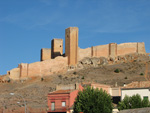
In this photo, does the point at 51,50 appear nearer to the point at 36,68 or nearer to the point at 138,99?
the point at 36,68

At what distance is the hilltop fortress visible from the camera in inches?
2862

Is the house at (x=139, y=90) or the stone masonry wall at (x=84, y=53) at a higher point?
the stone masonry wall at (x=84, y=53)

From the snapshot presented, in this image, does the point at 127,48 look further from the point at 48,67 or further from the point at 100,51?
the point at 48,67

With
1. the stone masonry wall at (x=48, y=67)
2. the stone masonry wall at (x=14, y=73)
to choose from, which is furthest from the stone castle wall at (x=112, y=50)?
the stone masonry wall at (x=14, y=73)

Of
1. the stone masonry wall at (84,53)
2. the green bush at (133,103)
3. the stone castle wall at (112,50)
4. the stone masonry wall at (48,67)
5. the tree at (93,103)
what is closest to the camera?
the green bush at (133,103)

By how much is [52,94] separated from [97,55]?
123 feet

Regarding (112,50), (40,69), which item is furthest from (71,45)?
(112,50)

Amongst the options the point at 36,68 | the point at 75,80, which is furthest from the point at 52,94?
the point at 36,68

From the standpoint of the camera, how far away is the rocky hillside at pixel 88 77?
202 feet

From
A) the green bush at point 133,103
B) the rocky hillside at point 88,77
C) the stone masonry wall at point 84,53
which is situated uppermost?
the stone masonry wall at point 84,53

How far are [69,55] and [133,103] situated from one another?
40925 mm

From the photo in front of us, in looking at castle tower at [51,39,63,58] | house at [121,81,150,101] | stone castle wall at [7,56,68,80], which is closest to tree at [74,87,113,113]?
house at [121,81,150,101]

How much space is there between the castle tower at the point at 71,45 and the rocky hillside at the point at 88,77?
1682 mm

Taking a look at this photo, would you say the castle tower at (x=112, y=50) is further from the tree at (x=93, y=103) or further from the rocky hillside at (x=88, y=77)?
the tree at (x=93, y=103)
